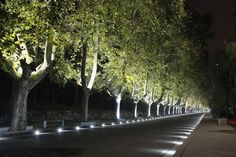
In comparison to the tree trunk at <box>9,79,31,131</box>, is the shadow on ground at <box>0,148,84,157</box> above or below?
below

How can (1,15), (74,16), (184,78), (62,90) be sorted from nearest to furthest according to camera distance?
(1,15), (74,16), (62,90), (184,78)

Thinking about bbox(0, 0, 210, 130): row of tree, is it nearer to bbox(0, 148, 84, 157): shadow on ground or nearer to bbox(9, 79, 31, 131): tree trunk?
bbox(9, 79, 31, 131): tree trunk

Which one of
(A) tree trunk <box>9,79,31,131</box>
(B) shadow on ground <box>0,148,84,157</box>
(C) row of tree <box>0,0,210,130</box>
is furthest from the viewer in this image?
(A) tree trunk <box>9,79,31,131</box>

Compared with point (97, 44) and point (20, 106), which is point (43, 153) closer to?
point (20, 106)

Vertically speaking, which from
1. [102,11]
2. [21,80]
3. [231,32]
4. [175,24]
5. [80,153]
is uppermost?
[175,24]

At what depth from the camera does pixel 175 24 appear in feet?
196

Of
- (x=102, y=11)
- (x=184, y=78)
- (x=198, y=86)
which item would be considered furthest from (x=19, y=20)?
(x=198, y=86)

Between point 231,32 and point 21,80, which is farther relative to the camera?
point 21,80

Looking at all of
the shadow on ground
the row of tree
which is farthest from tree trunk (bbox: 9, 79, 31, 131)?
the shadow on ground

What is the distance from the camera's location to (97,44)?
48.6 meters

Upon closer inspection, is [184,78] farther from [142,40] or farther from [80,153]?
[80,153]

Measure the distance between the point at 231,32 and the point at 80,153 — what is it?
14092 millimetres

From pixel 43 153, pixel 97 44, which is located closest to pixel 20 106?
pixel 43 153

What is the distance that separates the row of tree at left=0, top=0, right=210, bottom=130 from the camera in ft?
83.8
